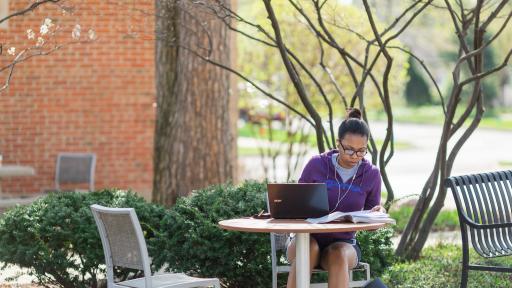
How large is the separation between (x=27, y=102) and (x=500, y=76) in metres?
49.4

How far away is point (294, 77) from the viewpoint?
8367mm

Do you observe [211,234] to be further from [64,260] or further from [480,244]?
[480,244]

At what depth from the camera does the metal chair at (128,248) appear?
6133 mm

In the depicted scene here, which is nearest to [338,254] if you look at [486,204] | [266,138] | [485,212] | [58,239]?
[486,204]

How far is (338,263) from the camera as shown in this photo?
645 centimetres

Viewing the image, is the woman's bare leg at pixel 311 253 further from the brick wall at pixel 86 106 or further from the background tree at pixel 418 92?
the background tree at pixel 418 92

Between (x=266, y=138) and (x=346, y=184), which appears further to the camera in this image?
(x=266, y=138)

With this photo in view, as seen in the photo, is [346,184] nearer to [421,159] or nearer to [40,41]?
[40,41]

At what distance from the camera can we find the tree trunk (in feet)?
35.4

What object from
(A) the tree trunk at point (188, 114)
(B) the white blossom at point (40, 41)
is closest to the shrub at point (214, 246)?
(B) the white blossom at point (40, 41)

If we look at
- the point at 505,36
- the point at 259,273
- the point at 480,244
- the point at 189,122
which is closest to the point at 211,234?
the point at 259,273

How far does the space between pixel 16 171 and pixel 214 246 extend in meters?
6.31

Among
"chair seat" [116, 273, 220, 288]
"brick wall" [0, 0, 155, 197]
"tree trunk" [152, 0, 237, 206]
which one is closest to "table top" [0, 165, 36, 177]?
"brick wall" [0, 0, 155, 197]

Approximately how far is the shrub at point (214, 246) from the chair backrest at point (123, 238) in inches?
44.0
